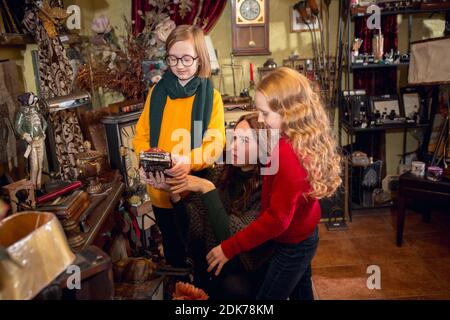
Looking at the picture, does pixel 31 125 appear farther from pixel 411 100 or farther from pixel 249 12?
pixel 411 100

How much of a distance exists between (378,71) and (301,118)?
263 centimetres

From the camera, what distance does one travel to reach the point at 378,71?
3.72 meters

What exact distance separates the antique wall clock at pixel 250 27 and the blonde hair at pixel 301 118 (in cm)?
227

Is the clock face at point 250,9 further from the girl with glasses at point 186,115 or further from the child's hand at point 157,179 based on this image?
the child's hand at point 157,179

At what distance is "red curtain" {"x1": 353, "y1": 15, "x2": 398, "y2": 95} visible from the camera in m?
3.60

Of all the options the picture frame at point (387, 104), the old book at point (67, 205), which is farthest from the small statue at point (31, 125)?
the picture frame at point (387, 104)

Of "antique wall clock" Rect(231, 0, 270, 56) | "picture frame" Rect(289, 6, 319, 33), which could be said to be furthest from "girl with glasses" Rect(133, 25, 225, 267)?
"picture frame" Rect(289, 6, 319, 33)

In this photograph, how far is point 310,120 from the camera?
1.50 m

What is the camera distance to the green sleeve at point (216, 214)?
1.45 meters

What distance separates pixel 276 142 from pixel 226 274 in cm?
54

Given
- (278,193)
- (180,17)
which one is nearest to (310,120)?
(278,193)

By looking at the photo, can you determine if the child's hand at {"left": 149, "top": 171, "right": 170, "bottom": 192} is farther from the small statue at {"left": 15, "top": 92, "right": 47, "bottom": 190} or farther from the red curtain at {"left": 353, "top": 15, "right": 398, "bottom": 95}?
the red curtain at {"left": 353, "top": 15, "right": 398, "bottom": 95}
